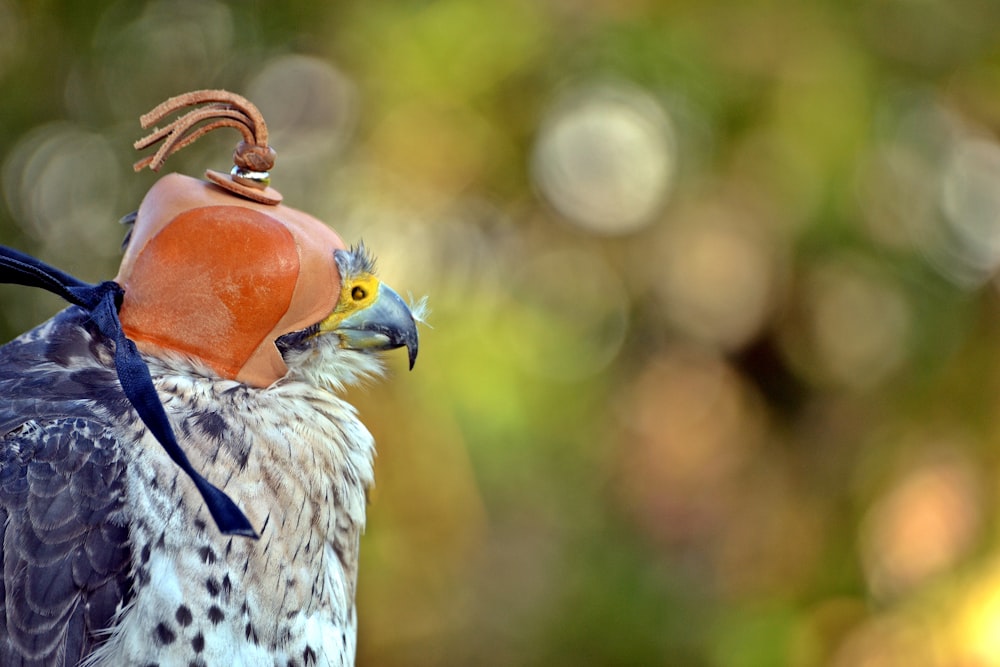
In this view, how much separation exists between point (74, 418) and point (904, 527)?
17.2 ft

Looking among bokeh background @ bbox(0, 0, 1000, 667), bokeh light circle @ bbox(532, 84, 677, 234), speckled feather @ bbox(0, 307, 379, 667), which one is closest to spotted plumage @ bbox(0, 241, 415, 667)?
speckled feather @ bbox(0, 307, 379, 667)

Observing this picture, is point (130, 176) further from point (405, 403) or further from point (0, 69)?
point (405, 403)

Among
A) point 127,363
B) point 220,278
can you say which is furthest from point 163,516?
point 220,278

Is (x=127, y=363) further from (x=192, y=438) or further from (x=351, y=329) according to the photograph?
(x=351, y=329)

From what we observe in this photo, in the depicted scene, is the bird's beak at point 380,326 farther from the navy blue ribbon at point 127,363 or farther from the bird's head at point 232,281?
the navy blue ribbon at point 127,363

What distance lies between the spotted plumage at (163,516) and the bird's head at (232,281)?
2 cm

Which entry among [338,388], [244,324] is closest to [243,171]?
[244,324]

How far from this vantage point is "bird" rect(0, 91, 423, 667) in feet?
5.51

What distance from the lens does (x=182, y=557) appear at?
1691 mm

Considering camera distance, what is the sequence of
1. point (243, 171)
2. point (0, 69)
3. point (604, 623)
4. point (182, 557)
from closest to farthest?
point (182, 557)
point (243, 171)
point (0, 69)
point (604, 623)

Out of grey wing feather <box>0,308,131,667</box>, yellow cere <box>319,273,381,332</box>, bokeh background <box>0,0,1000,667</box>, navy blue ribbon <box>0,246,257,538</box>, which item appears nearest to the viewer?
navy blue ribbon <box>0,246,257,538</box>

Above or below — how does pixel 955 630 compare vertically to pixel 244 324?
above

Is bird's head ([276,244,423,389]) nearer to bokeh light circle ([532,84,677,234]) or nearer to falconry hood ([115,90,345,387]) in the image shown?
falconry hood ([115,90,345,387])

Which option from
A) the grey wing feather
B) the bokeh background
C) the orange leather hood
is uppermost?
the bokeh background
